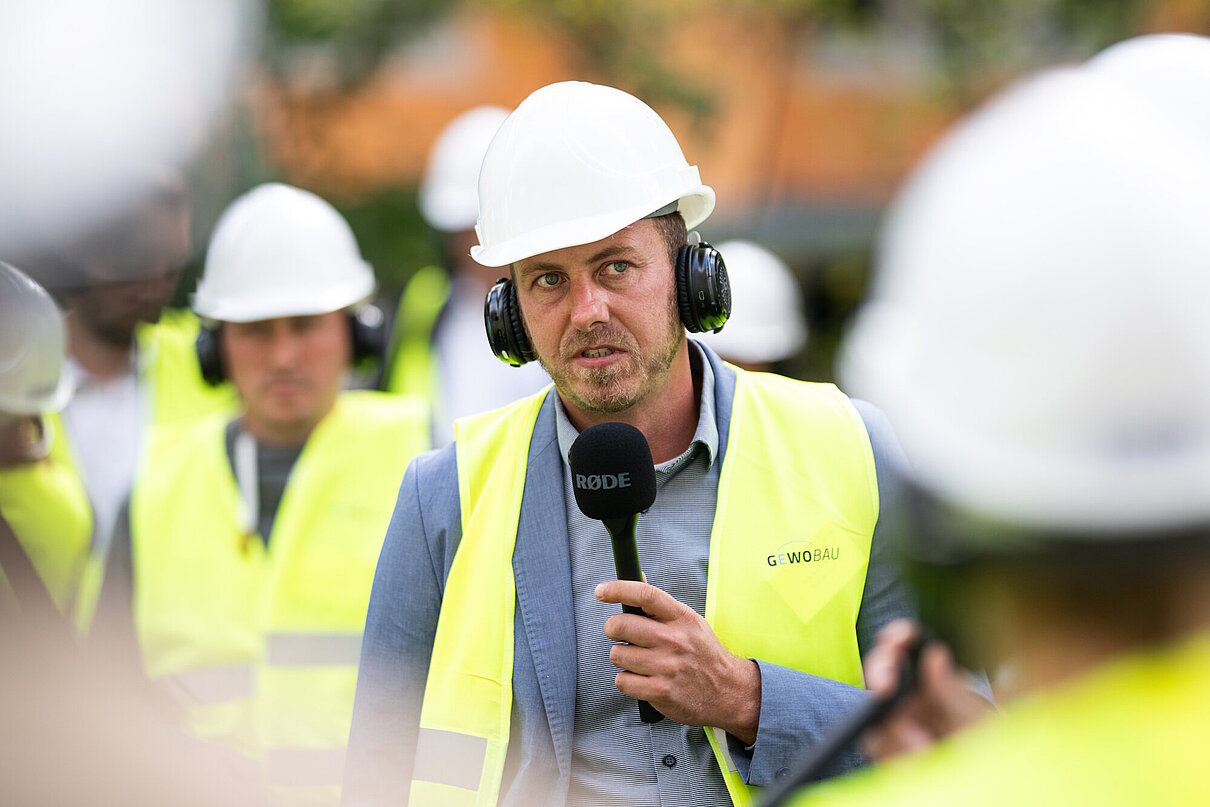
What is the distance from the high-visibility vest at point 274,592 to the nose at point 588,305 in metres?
1.72

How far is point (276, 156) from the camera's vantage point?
1455 cm

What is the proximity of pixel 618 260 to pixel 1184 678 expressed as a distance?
77.2 inches

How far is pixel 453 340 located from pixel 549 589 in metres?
3.97

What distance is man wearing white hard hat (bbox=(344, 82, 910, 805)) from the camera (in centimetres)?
277

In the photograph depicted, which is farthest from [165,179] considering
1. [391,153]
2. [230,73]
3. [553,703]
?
[391,153]

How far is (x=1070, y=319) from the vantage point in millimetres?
1352

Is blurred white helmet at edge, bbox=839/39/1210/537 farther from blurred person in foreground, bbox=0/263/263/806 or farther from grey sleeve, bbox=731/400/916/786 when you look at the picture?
blurred person in foreground, bbox=0/263/263/806

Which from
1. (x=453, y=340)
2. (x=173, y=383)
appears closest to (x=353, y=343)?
(x=173, y=383)

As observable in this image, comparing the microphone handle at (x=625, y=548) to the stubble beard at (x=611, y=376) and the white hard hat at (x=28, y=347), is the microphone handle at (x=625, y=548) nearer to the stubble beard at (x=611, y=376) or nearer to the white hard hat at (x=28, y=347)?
the stubble beard at (x=611, y=376)

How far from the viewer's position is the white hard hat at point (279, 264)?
514 centimetres

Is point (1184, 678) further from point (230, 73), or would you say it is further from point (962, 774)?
point (230, 73)

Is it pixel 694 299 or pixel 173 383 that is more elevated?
pixel 694 299

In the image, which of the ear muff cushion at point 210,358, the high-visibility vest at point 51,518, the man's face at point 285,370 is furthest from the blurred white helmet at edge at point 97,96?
the high-visibility vest at point 51,518

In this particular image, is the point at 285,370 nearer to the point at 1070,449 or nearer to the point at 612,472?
the point at 612,472
